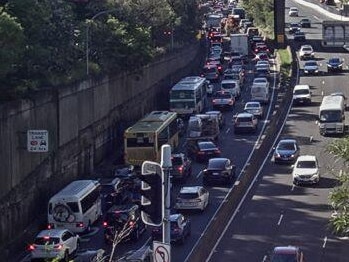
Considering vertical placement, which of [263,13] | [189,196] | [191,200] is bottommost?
[191,200]

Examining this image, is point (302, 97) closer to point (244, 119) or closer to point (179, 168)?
point (244, 119)

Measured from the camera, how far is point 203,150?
57312mm

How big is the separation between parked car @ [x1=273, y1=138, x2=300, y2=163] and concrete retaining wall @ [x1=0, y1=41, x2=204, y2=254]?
9193mm

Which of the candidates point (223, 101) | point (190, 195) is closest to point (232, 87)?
point (223, 101)

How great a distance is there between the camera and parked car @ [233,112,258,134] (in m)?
63.6

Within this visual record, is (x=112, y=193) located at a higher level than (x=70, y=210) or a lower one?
lower

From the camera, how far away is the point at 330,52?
105562 mm

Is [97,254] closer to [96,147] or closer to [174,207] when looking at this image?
[174,207]

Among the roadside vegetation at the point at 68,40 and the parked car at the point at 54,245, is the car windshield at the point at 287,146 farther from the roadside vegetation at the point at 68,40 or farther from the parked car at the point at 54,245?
the parked car at the point at 54,245

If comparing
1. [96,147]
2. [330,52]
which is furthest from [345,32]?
[96,147]

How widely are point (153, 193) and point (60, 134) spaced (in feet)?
115

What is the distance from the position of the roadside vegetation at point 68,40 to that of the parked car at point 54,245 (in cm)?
655

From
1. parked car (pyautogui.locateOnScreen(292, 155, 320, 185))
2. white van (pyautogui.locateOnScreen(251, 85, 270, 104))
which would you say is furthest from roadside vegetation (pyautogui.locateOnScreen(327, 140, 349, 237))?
white van (pyautogui.locateOnScreen(251, 85, 270, 104))

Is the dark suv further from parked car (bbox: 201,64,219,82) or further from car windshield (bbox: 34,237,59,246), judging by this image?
parked car (bbox: 201,64,219,82)
